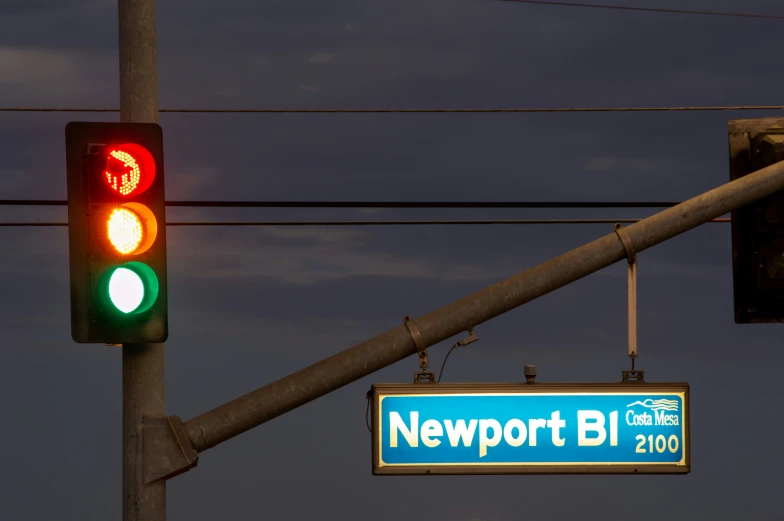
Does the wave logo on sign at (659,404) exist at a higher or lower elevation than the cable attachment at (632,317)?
lower

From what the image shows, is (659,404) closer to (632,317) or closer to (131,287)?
(632,317)

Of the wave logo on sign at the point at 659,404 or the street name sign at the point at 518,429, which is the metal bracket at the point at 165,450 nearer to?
the street name sign at the point at 518,429

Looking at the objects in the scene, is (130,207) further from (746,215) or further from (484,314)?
(746,215)

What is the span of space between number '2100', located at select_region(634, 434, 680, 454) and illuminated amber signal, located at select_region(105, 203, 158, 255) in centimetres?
432

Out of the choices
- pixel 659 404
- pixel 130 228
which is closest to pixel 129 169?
pixel 130 228

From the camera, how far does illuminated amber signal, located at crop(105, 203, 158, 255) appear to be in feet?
23.0

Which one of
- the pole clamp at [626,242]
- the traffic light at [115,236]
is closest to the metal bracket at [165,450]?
the traffic light at [115,236]

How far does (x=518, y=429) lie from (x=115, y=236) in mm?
3675

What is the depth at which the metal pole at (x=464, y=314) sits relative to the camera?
7.69 m

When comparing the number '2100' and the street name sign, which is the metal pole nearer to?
the street name sign

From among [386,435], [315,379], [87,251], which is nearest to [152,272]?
[87,251]

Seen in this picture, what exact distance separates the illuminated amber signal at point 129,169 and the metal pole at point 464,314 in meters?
1.71

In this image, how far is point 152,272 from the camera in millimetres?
7074

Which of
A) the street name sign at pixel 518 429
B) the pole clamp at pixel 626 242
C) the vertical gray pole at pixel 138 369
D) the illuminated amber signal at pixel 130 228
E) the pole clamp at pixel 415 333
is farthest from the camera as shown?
the street name sign at pixel 518 429
